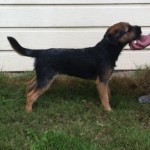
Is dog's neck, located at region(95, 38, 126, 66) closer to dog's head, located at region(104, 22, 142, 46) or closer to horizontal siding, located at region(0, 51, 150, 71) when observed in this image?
dog's head, located at region(104, 22, 142, 46)

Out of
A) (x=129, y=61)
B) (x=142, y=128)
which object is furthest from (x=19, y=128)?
(x=129, y=61)

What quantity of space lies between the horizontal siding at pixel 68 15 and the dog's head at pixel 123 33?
1331mm

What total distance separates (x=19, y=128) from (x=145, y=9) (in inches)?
121

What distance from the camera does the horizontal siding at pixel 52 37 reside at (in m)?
7.93

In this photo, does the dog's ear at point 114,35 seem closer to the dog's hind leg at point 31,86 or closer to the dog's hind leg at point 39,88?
the dog's hind leg at point 39,88

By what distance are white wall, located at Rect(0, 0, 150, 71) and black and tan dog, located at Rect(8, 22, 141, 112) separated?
119 cm

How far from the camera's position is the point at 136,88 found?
24.9ft

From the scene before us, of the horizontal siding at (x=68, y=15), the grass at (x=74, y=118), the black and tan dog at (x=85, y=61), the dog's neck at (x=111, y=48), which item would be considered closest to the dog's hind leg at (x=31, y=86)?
the black and tan dog at (x=85, y=61)

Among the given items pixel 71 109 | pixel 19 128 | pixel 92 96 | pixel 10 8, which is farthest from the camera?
pixel 10 8

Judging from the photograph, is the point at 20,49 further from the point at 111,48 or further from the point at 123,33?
the point at 123,33

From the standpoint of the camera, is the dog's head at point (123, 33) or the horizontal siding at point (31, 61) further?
the horizontal siding at point (31, 61)

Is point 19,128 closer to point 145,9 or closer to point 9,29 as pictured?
point 9,29

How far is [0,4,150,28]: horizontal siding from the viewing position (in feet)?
25.8

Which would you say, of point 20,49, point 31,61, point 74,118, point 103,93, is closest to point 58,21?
point 31,61
